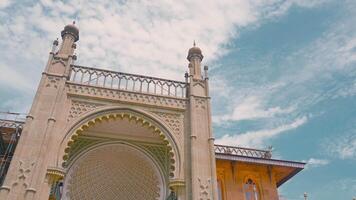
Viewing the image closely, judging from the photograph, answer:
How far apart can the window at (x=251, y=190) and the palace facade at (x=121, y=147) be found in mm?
43

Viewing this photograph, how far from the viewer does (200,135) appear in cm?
1233

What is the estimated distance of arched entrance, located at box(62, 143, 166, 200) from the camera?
1330 centimetres

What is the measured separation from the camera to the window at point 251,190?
14173 millimetres

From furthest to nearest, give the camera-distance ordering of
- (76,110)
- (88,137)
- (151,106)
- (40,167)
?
1. (88,137)
2. (151,106)
3. (76,110)
4. (40,167)

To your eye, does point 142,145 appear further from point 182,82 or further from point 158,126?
point 182,82

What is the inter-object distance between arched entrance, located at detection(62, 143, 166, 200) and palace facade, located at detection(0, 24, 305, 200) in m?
0.04

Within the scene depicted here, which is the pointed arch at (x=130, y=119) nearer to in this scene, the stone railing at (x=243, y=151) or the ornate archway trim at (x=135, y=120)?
the ornate archway trim at (x=135, y=120)

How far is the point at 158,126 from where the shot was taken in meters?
12.4

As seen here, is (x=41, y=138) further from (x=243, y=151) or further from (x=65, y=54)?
(x=243, y=151)

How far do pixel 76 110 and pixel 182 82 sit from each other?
15.2ft

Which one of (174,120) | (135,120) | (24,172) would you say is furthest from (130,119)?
(24,172)

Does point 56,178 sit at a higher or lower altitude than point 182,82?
lower

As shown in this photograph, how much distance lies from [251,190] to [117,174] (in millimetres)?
5914

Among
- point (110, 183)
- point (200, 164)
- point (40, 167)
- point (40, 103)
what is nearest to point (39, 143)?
point (40, 167)
